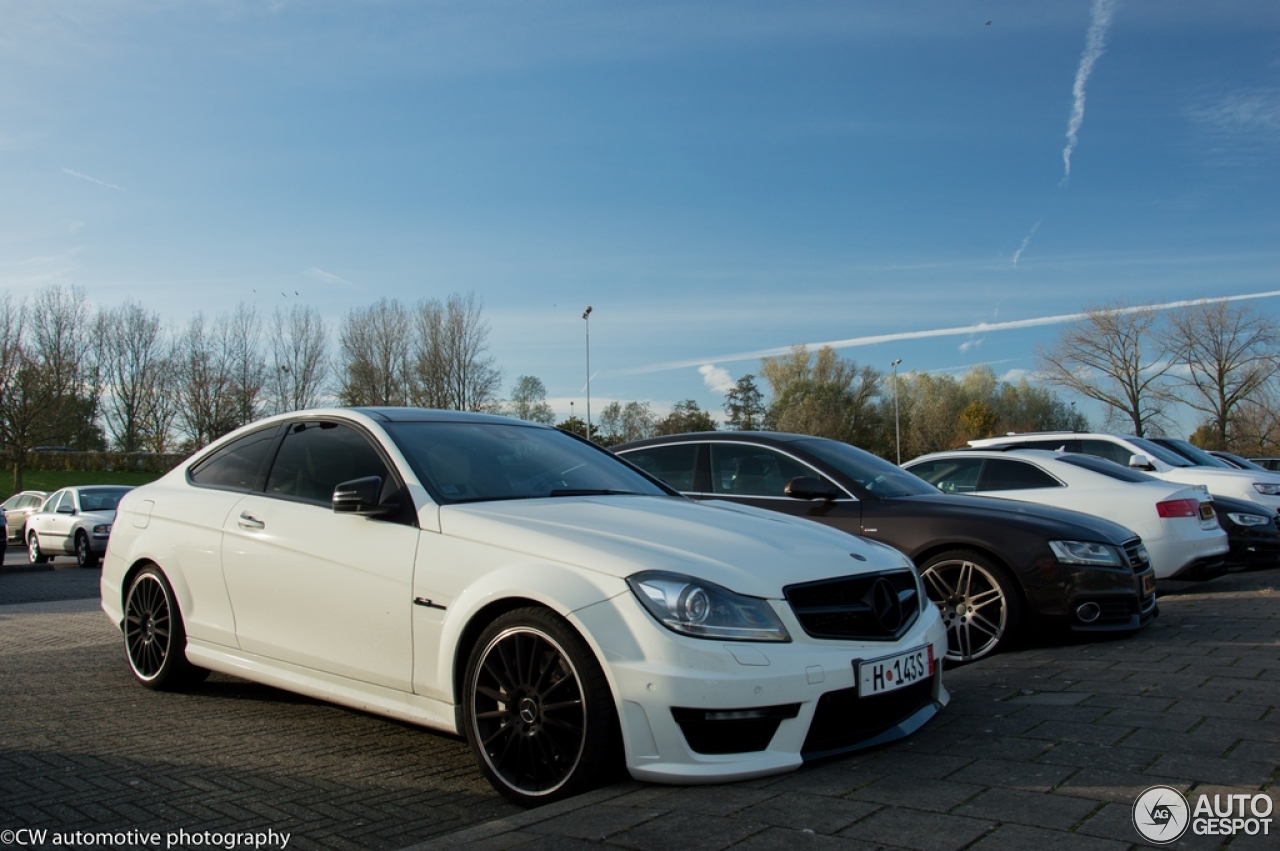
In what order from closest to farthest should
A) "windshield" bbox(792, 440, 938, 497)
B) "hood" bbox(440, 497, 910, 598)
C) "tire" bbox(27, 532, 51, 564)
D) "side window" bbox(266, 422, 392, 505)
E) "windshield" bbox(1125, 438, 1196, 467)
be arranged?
1. "hood" bbox(440, 497, 910, 598)
2. "side window" bbox(266, 422, 392, 505)
3. "windshield" bbox(792, 440, 938, 497)
4. "windshield" bbox(1125, 438, 1196, 467)
5. "tire" bbox(27, 532, 51, 564)

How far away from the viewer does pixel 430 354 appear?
6431 cm

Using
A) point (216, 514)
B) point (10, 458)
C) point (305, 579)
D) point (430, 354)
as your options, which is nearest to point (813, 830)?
point (305, 579)

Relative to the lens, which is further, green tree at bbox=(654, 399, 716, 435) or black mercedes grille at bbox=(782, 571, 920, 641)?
green tree at bbox=(654, 399, 716, 435)

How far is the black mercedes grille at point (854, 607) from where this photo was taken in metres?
3.64

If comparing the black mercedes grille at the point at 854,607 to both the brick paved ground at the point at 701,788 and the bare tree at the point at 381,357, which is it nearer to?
the brick paved ground at the point at 701,788

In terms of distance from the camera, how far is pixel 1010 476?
9.72 metres

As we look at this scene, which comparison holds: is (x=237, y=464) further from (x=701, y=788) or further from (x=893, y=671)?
(x=893, y=671)

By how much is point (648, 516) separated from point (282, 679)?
1.93 metres

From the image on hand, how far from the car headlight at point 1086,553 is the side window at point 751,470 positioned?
5.51ft

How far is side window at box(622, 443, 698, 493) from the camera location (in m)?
7.71

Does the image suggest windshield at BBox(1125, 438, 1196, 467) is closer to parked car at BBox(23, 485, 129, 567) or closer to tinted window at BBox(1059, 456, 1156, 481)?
tinted window at BBox(1059, 456, 1156, 481)

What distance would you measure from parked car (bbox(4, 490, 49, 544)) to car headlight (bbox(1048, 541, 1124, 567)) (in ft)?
88.5

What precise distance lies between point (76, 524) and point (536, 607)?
1971 centimetres

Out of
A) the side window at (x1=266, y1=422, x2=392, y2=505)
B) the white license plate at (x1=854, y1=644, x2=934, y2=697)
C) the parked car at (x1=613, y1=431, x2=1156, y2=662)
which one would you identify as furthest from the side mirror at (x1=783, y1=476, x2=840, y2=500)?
the side window at (x1=266, y1=422, x2=392, y2=505)
